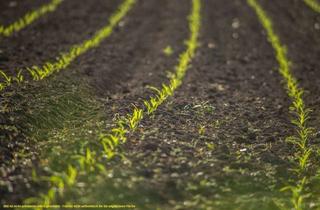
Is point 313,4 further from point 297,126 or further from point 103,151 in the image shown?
point 103,151

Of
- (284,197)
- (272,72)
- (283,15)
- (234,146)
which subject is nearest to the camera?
(284,197)

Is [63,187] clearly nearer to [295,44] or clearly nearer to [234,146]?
[234,146]

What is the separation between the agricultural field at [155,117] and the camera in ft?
13.0

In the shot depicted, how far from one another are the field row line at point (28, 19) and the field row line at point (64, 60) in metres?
1.57

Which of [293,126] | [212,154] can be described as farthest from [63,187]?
[293,126]

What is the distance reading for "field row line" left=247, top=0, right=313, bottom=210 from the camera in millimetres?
4059

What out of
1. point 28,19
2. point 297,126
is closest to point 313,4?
point 28,19

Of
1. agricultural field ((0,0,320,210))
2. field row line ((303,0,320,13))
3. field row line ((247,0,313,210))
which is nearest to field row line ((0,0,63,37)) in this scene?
agricultural field ((0,0,320,210))

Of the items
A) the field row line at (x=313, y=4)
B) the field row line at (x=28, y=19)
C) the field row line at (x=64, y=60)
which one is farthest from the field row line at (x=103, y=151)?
the field row line at (x=313, y=4)

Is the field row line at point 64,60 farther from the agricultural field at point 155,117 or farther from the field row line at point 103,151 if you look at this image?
the field row line at point 103,151

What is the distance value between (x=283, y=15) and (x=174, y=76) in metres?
6.94

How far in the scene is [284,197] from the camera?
4.05 meters

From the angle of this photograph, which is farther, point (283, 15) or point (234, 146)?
point (283, 15)

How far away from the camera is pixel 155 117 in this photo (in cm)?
546
